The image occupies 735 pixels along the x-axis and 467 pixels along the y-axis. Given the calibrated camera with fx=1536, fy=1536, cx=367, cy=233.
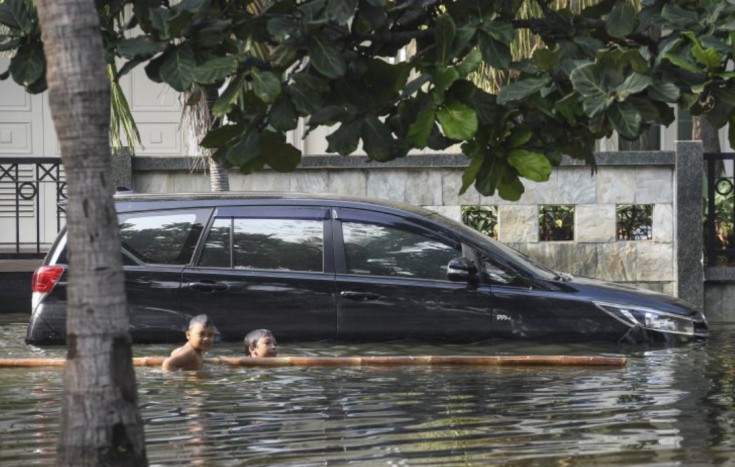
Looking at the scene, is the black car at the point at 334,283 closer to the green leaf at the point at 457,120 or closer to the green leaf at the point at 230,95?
the green leaf at the point at 457,120

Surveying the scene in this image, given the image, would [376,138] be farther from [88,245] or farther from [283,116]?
[88,245]

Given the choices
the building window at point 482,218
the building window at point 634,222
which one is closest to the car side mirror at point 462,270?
the building window at point 482,218

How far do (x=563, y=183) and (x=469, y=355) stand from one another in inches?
202

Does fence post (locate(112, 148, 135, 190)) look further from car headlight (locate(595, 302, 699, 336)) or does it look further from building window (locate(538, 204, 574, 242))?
car headlight (locate(595, 302, 699, 336))

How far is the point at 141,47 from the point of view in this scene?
21.1ft

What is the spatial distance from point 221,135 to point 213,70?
439mm

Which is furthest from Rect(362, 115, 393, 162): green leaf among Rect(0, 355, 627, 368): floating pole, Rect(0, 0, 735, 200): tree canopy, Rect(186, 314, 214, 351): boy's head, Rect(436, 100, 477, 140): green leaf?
Rect(186, 314, 214, 351): boy's head

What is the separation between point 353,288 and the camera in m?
11.1

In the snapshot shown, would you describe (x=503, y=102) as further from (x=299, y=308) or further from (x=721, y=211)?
(x=721, y=211)

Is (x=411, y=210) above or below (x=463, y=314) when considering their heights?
above

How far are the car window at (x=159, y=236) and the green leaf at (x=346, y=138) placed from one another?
4.70 meters

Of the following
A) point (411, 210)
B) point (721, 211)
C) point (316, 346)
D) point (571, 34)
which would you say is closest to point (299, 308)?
point (316, 346)

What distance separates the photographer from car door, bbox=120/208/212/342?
11.1 metres

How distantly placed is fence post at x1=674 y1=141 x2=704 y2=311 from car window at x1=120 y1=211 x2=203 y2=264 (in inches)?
A: 241
